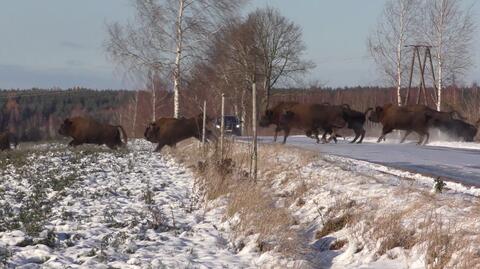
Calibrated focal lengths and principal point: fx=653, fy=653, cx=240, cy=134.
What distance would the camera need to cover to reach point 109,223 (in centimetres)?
865

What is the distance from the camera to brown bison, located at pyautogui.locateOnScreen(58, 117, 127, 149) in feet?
88.0

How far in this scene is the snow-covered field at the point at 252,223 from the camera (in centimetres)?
637

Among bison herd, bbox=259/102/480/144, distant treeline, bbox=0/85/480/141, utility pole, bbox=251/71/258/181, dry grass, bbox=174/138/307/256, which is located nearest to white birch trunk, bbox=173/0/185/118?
bison herd, bbox=259/102/480/144

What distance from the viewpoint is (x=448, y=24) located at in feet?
124

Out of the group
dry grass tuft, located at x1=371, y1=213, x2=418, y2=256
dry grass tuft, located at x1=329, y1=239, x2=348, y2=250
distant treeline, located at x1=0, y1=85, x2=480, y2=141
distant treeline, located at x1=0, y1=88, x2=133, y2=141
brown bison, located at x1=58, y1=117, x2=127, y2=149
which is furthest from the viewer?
distant treeline, located at x1=0, y1=88, x2=133, y2=141

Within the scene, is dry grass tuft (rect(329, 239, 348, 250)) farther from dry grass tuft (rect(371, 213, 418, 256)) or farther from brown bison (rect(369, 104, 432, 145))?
brown bison (rect(369, 104, 432, 145))

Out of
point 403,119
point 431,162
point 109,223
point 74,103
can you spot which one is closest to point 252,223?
point 109,223

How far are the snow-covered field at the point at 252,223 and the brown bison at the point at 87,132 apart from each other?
45.7 ft

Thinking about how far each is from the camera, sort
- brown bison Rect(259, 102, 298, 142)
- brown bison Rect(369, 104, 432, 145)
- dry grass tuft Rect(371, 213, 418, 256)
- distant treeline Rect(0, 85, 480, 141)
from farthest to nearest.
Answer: distant treeline Rect(0, 85, 480, 141) → brown bison Rect(369, 104, 432, 145) → brown bison Rect(259, 102, 298, 142) → dry grass tuft Rect(371, 213, 418, 256)

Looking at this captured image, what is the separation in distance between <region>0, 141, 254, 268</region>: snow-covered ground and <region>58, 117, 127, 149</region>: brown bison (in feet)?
38.1

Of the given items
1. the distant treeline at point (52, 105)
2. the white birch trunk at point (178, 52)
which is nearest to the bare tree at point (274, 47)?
the white birch trunk at point (178, 52)

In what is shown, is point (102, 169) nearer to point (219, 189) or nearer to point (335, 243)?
point (219, 189)

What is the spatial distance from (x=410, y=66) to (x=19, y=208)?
34.7m

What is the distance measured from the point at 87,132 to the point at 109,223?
18.7m
